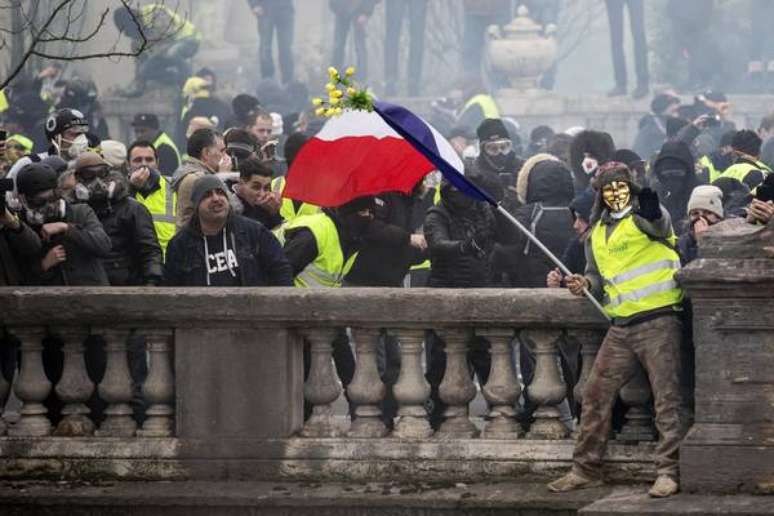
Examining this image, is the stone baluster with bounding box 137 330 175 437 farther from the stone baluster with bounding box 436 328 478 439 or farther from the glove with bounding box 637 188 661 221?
the glove with bounding box 637 188 661 221

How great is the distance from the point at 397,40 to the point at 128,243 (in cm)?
2930

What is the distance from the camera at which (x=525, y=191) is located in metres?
16.0

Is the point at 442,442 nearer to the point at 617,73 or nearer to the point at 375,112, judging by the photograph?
the point at 375,112

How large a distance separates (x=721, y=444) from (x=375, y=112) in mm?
2479

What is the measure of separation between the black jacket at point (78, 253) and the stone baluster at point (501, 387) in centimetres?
236

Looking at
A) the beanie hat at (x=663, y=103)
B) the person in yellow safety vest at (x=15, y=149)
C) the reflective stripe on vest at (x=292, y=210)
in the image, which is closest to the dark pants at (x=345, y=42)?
the beanie hat at (x=663, y=103)

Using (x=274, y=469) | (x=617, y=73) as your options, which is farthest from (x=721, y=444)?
(x=617, y=73)

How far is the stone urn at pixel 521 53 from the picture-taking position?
37.5 metres

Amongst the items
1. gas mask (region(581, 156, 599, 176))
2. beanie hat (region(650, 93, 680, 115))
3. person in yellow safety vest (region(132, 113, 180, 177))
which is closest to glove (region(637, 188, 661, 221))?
gas mask (region(581, 156, 599, 176))

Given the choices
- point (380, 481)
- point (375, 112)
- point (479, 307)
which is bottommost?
point (380, 481)

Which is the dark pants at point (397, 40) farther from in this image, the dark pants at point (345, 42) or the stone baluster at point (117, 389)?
the stone baluster at point (117, 389)

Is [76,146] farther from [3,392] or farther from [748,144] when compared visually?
[748,144]

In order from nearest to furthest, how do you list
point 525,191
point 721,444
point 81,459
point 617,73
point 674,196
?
point 721,444 → point 81,459 → point 525,191 → point 674,196 → point 617,73

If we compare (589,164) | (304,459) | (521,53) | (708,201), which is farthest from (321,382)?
(521,53)
